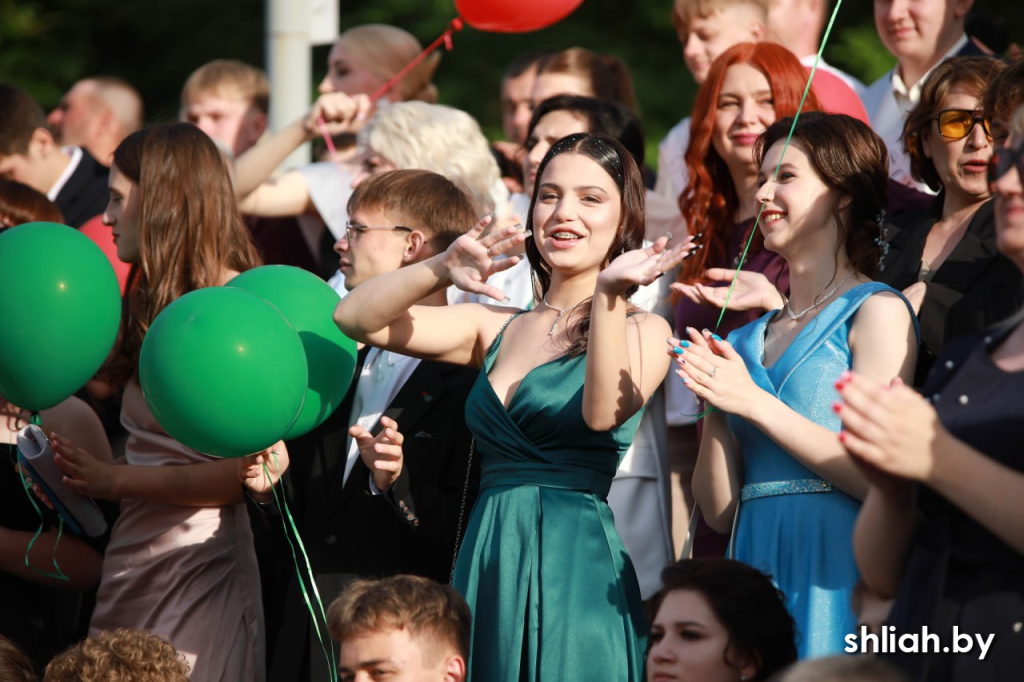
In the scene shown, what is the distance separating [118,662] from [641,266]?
5.78ft

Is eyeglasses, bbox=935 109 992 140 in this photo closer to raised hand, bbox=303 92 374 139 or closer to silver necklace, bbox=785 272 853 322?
silver necklace, bbox=785 272 853 322

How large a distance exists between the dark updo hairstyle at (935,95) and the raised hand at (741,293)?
0.81 meters

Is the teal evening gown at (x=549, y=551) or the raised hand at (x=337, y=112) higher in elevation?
the raised hand at (x=337, y=112)

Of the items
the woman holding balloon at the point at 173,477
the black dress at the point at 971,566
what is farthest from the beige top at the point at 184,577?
the black dress at the point at 971,566

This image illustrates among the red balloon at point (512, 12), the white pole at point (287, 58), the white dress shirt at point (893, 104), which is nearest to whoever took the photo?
the white dress shirt at point (893, 104)

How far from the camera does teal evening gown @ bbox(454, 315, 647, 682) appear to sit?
3701 mm

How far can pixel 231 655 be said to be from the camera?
15.0 feet

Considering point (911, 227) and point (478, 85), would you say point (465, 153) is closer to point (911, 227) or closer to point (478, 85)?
point (911, 227)

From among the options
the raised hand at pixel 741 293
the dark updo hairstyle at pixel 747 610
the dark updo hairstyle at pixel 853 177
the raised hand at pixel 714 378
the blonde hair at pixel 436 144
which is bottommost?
the dark updo hairstyle at pixel 747 610

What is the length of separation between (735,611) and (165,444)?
2.23m

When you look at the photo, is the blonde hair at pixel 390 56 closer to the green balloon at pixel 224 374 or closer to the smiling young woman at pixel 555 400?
the smiling young woman at pixel 555 400

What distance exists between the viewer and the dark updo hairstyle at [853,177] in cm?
383

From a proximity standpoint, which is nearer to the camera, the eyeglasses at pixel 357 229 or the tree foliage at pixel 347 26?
the eyeglasses at pixel 357 229

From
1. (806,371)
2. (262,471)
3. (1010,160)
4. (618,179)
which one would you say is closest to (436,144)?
(618,179)
